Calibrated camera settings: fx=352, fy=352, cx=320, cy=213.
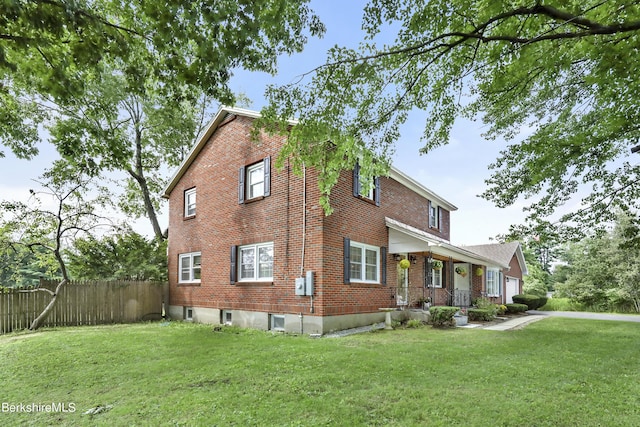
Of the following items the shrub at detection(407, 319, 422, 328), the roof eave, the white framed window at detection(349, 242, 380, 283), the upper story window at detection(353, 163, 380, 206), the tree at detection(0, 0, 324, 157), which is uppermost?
the roof eave

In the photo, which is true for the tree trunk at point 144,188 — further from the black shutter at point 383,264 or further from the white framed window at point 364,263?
the black shutter at point 383,264

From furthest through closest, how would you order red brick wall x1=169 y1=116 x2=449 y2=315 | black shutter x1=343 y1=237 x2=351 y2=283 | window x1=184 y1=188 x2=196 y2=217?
window x1=184 y1=188 x2=196 y2=217
black shutter x1=343 y1=237 x2=351 y2=283
red brick wall x1=169 y1=116 x2=449 y2=315

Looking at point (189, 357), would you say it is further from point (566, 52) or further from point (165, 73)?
point (566, 52)

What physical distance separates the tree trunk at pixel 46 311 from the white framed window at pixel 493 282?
21749 mm

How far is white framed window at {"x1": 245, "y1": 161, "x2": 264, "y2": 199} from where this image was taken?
12.5 m

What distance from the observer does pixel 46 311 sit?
12.5 m

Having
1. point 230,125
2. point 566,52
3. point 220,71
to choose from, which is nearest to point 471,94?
point 566,52

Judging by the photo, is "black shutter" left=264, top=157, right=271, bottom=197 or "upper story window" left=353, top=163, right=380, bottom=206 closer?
"upper story window" left=353, top=163, right=380, bottom=206

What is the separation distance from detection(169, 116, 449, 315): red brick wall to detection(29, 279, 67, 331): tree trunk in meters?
4.26

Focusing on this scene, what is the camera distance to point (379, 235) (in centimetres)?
1293

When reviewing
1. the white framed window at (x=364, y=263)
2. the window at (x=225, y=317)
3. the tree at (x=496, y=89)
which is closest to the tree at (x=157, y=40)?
the tree at (x=496, y=89)

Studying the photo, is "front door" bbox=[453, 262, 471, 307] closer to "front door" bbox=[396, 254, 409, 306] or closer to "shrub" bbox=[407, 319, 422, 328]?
"front door" bbox=[396, 254, 409, 306]

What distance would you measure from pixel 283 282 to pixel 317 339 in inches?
93.7

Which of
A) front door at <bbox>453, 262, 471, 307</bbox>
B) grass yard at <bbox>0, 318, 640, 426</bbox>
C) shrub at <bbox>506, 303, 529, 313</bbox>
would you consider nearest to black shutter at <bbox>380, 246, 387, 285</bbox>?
grass yard at <bbox>0, 318, 640, 426</bbox>
